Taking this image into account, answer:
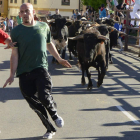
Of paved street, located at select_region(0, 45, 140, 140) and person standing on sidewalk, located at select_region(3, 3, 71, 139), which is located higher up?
person standing on sidewalk, located at select_region(3, 3, 71, 139)

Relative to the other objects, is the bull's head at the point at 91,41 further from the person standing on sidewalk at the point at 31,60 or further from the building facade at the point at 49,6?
the building facade at the point at 49,6

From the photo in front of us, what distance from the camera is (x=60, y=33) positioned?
1636cm

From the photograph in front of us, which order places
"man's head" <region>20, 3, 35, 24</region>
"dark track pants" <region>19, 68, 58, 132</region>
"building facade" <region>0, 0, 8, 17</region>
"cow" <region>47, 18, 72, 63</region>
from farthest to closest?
"building facade" <region>0, 0, 8, 17</region> → "cow" <region>47, 18, 72, 63</region> → "dark track pants" <region>19, 68, 58, 132</region> → "man's head" <region>20, 3, 35, 24</region>

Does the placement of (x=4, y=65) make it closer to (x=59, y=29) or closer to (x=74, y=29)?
(x=59, y=29)

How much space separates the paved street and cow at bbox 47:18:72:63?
10.6 ft

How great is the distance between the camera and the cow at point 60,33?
16.3 metres

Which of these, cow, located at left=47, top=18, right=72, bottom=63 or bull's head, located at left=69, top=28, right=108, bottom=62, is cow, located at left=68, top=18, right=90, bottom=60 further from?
bull's head, located at left=69, top=28, right=108, bottom=62

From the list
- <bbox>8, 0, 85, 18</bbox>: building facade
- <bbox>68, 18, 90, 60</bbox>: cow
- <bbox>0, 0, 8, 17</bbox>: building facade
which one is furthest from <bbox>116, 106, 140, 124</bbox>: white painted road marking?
<bbox>0, 0, 8, 17</bbox>: building facade

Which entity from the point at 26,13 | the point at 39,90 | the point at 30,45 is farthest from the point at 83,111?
the point at 26,13

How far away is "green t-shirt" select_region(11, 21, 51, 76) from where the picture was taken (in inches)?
234

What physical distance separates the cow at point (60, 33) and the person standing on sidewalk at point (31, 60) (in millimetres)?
9977

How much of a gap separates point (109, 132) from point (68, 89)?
4.09 meters

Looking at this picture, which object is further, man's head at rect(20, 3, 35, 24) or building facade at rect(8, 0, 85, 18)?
building facade at rect(8, 0, 85, 18)

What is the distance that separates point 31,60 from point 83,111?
99.3 inches
